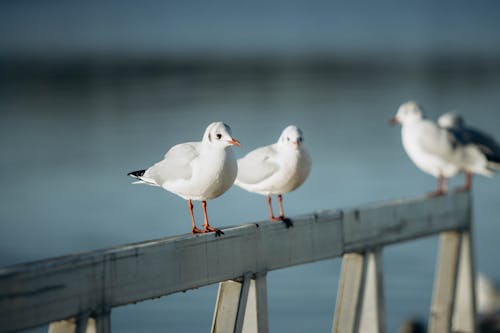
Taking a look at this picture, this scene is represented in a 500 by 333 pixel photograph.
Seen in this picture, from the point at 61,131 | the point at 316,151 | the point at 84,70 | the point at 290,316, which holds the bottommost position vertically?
the point at 290,316

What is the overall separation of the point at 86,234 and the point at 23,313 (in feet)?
37.9

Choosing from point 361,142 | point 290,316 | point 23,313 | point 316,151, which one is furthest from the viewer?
point 361,142

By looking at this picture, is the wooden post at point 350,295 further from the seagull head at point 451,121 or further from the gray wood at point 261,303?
the seagull head at point 451,121

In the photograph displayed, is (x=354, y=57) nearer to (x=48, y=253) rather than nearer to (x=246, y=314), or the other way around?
(x=48, y=253)

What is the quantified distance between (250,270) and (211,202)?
33.3ft

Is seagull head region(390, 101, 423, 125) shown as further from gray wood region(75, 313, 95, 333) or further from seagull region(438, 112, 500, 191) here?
gray wood region(75, 313, 95, 333)

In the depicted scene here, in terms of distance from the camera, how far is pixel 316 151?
79.3 feet

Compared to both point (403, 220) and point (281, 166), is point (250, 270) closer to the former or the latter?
point (281, 166)

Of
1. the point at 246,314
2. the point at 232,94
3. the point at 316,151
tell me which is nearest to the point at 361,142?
the point at 316,151

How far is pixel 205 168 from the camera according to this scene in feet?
20.4

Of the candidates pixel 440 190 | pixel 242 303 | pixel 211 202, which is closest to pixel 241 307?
pixel 242 303

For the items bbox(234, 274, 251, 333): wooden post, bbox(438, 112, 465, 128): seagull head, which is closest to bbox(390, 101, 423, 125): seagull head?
bbox(438, 112, 465, 128): seagull head

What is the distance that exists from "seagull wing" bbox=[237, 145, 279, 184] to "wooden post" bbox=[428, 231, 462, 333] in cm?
222

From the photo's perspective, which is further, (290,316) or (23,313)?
(290,316)
